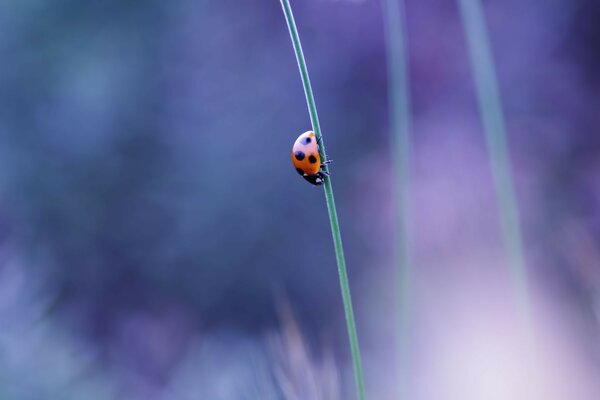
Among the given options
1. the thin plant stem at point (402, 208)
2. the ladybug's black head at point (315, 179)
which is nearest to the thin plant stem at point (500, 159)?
the thin plant stem at point (402, 208)

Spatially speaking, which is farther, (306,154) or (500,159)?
(306,154)

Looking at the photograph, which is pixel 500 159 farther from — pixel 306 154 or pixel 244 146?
pixel 244 146

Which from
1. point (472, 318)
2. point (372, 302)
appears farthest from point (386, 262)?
point (472, 318)

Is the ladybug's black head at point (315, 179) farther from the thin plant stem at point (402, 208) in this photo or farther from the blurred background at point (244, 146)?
the blurred background at point (244, 146)

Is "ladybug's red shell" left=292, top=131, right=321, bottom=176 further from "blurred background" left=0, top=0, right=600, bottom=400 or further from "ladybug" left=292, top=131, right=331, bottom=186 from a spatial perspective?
"blurred background" left=0, top=0, right=600, bottom=400

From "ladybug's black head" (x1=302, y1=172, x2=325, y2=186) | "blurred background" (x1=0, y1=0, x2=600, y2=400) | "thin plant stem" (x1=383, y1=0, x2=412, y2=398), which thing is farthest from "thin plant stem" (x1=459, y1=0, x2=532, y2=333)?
"blurred background" (x1=0, y1=0, x2=600, y2=400)

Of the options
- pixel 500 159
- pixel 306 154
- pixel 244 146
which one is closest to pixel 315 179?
pixel 306 154

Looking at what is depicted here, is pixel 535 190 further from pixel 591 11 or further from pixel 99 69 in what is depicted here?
pixel 99 69
